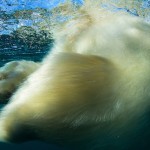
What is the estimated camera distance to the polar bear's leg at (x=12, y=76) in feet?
8.99

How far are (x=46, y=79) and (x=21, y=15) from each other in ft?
A: 13.0

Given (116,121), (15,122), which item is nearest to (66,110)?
(15,122)

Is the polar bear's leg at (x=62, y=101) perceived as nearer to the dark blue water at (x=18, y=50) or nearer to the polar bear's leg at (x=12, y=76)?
the polar bear's leg at (x=12, y=76)

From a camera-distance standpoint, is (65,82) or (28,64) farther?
(28,64)

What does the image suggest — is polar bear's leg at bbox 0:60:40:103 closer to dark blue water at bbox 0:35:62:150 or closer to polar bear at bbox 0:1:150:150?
polar bear at bbox 0:1:150:150

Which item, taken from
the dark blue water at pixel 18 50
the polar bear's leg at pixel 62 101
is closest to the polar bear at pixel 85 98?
the polar bear's leg at pixel 62 101

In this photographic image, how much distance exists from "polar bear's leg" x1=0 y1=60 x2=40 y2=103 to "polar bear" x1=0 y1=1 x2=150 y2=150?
890 millimetres

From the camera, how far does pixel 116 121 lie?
6.11 ft

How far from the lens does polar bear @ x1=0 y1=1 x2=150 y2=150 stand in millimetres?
1533

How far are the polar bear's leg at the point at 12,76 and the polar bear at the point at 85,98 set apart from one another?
89cm

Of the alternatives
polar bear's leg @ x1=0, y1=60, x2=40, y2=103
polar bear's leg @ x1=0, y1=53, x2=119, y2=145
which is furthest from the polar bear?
polar bear's leg @ x1=0, y1=60, x2=40, y2=103

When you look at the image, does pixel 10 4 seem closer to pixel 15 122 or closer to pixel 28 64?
pixel 28 64

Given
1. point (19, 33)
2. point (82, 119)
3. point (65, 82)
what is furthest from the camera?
point (19, 33)

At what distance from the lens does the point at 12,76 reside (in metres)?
2.95
